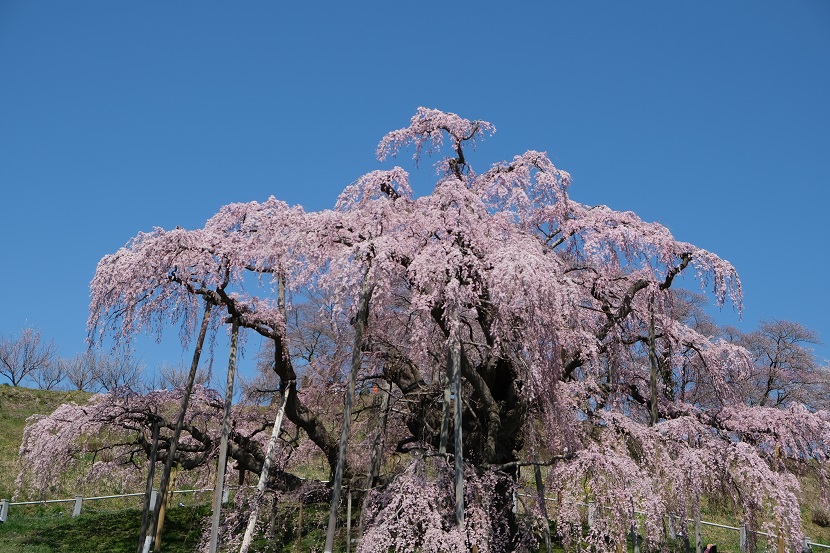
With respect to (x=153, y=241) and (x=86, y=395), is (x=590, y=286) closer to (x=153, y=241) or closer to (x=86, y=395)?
(x=153, y=241)

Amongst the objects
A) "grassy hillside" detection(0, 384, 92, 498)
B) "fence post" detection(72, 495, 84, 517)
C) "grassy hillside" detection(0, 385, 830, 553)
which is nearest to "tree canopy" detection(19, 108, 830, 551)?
"grassy hillside" detection(0, 385, 830, 553)

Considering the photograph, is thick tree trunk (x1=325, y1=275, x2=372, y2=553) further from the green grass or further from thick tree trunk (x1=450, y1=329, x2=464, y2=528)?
the green grass

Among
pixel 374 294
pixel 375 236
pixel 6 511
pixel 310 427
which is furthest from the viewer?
pixel 6 511

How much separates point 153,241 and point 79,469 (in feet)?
61.4

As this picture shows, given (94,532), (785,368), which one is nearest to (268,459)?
(94,532)

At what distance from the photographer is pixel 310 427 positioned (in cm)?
1706

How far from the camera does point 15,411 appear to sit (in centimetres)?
3750

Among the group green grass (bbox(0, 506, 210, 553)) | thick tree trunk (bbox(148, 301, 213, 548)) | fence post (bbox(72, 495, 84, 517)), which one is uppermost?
thick tree trunk (bbox(148, 301, 213, 548))

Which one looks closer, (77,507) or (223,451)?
(223,451)

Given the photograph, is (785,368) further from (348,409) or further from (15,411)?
(15,411)

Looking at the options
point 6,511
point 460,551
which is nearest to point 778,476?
point 460,551

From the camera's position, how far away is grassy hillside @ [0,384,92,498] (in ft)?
92.0

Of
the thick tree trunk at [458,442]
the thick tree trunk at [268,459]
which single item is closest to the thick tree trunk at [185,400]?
the thick tree trunk at [268,459]

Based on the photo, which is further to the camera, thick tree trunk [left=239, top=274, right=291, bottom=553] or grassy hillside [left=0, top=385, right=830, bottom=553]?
grassy hillside [left=0, top=385, right=830, bottom=553]
